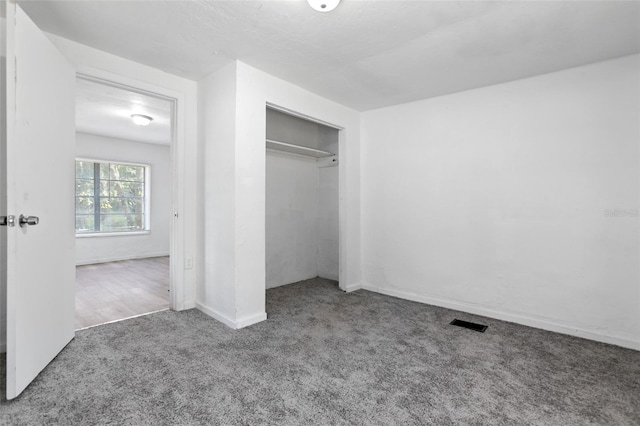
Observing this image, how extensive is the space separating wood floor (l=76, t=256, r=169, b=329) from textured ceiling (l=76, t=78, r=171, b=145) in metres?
2.25

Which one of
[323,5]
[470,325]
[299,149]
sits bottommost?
[470,325]

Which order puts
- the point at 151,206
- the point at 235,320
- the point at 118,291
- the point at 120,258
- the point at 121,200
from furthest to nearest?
the point at 151,206, the point at 121,200, the point at 120,258, the point at 118,291, the point at 235,320

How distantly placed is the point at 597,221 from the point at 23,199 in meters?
4.16

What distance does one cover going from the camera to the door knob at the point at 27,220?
1749 mm

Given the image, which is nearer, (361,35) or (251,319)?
(361,35)

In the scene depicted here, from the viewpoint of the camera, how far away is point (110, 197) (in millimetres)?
6422

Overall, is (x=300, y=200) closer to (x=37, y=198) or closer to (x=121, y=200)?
(x=37, y=198)

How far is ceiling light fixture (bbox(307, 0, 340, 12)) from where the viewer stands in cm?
184

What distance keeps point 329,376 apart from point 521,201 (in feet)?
7.99

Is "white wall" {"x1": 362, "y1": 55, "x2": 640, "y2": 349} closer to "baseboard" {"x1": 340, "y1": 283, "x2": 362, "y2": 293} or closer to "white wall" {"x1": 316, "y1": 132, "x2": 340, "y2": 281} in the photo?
"baseboard" {"x1": 340, "y1": 283, "x2": 362, "y2": 293}

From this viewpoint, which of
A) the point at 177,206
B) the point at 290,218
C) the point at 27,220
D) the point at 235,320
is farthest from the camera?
the point at 290,218

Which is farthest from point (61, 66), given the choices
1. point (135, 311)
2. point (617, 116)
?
point (617, 116)

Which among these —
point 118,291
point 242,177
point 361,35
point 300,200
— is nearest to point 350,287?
point 300,200

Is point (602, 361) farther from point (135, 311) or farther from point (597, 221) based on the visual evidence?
point (135, 311)
